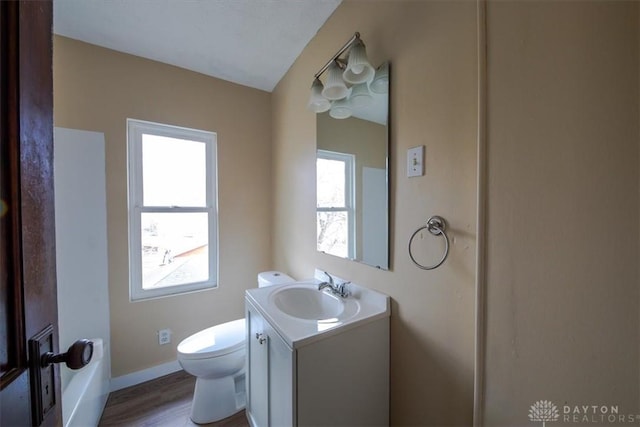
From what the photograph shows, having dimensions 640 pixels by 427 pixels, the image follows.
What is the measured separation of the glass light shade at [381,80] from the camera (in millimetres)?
1104

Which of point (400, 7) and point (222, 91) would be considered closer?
point (400, 7)

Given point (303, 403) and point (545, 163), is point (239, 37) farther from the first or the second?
point (303, 403)

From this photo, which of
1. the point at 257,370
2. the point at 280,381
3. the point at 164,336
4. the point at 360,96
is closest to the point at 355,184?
the point at 360,96

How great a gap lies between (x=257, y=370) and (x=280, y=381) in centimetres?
33

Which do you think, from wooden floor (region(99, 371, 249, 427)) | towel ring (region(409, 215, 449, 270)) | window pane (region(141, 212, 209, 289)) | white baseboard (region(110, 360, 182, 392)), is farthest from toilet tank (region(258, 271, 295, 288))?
towel ring (region(409, 215, 449, 270))

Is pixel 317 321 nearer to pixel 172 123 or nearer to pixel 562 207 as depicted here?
pixel 562 207

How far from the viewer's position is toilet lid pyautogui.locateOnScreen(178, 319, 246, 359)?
139 centimetres

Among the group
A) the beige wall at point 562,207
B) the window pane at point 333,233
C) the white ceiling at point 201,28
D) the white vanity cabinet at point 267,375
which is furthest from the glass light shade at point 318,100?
the white vanity cabinet at point 267,375

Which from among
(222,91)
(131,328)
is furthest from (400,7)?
(131,328)

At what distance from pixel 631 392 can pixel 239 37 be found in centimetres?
221

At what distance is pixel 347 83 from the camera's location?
Result: 4.11ft

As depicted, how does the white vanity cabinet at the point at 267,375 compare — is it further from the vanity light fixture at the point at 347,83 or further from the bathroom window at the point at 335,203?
the vanity light fixture at the point at 347,83

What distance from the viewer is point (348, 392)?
0.98m

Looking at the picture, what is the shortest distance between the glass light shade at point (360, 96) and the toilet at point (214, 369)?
1.55m
